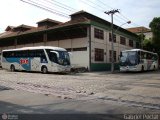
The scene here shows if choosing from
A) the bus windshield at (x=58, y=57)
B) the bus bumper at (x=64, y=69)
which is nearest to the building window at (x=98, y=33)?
the bus windshield at (x=58, y=57)

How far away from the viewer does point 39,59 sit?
31.0 metres

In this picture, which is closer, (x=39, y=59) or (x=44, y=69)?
(x=44, y=69)

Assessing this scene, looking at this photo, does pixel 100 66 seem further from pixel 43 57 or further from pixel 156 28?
pixel 156 28

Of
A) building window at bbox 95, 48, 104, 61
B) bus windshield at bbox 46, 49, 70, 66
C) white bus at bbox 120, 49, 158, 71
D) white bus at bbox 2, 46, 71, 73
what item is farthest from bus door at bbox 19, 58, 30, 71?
white bus at bbox 120, 49, 158, 71

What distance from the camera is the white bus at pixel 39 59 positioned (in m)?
29.1

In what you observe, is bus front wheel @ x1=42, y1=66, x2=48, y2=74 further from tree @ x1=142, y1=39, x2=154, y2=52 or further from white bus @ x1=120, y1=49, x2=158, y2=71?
tree @ x1=142, y1=39, x2=154, y2=52

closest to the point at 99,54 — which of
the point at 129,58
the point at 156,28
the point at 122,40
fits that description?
the point at 129,58

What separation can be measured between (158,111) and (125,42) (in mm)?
41774

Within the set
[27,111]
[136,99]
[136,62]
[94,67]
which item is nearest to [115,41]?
[94,67]

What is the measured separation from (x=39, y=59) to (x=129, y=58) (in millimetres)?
11077

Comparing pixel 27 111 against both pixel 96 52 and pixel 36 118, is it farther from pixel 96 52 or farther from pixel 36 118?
pixel 96 52

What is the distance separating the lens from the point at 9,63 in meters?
35.8

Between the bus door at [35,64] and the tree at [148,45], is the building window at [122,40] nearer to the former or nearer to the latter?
the tree at [148,45]

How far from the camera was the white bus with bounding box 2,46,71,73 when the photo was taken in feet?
95.6
